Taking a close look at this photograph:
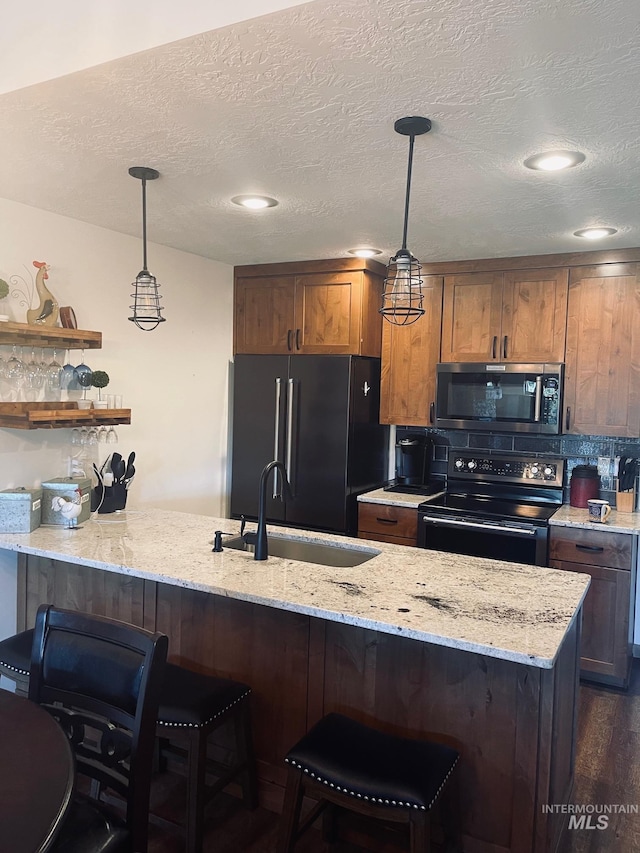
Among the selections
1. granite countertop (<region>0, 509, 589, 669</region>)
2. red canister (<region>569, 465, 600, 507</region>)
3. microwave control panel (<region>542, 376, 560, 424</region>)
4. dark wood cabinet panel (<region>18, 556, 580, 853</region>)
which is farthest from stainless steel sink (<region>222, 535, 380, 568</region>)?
red canister (<region>569, 465, 600, 507</region>)

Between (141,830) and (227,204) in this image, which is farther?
(227,204)

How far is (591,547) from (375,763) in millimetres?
2039

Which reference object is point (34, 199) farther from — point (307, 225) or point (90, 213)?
point (307, 225)

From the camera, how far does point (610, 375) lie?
351 centimetres

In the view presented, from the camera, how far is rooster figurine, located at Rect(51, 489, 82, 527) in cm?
285

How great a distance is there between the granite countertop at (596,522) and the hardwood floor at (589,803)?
2.87ft

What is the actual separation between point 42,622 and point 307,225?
2.23 meters

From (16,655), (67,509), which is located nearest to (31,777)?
(16,655)

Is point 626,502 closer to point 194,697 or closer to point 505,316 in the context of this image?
point 505,316

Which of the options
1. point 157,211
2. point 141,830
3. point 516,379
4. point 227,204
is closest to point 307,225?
point 227,204

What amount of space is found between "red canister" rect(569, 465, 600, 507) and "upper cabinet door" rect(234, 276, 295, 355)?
1.90m

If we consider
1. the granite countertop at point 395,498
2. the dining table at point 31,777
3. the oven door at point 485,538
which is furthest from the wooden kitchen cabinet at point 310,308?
the dining table at point 31,777

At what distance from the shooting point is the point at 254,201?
109 inches

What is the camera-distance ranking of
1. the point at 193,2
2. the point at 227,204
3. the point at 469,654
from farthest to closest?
the point at 227,204 → the point at 469,654 → the point at 193,2
